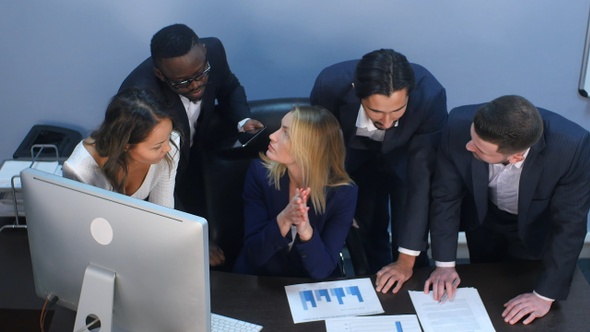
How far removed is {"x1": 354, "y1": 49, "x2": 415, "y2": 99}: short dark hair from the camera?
2377 millimetres

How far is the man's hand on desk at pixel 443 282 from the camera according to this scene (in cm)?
229

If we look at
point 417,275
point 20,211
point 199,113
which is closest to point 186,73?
point 199,113

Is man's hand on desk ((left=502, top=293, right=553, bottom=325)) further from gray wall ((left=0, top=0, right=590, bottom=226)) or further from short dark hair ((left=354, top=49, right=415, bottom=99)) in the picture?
gray wall ((left=0, top=0, right=590, bottom=226))

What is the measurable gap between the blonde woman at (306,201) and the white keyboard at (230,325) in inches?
13.8

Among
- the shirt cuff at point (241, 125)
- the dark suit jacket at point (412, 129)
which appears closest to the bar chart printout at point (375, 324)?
the dark suit jacket at point (412, 129)

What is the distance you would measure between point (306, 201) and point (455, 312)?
0.58 m

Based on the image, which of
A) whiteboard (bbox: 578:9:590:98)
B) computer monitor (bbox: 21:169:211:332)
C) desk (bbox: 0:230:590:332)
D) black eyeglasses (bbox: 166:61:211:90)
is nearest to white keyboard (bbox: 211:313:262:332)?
desk (bbox: 0:230:590:332)

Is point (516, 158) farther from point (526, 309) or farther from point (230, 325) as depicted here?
point (230, 325)

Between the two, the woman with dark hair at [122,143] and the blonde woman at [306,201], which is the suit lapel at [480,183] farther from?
the woman with dark hair at [122,143]

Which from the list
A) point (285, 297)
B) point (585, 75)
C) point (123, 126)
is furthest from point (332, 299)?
point (585, 75)

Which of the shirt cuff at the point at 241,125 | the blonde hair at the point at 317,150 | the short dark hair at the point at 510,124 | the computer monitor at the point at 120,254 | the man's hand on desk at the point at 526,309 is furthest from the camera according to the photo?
the shirt cuff at the point at 241,125

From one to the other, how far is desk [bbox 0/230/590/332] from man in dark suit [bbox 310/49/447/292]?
176mm

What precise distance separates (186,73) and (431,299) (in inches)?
44.3

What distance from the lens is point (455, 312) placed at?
2.23 meters
